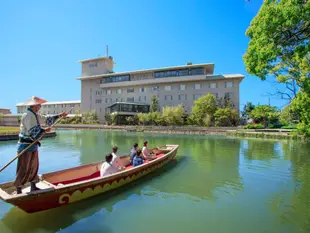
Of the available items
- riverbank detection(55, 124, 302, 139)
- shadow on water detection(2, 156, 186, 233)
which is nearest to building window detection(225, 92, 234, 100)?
riverbank detection(55, 124, 302, 139)

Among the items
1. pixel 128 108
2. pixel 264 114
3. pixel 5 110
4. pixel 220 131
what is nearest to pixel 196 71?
pixel 264 114

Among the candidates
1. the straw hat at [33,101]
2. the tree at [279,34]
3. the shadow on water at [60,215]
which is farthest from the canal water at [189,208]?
the tree at [279,34]

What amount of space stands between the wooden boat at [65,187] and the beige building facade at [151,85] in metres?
40.9

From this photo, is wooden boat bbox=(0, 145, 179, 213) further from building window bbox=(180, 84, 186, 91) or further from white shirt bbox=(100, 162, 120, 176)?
building window bbox=(180, 84, 186, 91)

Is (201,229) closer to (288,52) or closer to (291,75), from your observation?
(288,52)

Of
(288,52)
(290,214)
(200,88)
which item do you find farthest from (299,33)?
(200,88)

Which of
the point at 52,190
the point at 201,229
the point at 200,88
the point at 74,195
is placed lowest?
the point at 201,229

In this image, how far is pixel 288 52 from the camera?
19.1ft

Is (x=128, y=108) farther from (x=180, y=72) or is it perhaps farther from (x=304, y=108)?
(x=304, y=108)

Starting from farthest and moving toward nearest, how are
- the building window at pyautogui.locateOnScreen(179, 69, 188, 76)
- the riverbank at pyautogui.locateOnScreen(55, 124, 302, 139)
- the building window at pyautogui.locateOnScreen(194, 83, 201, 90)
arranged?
the building window at pyautogui.locateOnScreen(179, 69, 188, 76) < the building window at pyautogui.locateOnScreen(194, 83, 201, 90) < the riverbank at pyautogui.locateOnScreen(55, 124, 302, 139)

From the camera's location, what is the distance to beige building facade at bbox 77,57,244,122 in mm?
45688

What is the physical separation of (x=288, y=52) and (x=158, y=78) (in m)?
45.1

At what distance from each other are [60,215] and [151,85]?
47.9m

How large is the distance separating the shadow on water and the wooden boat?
0.24 meters
